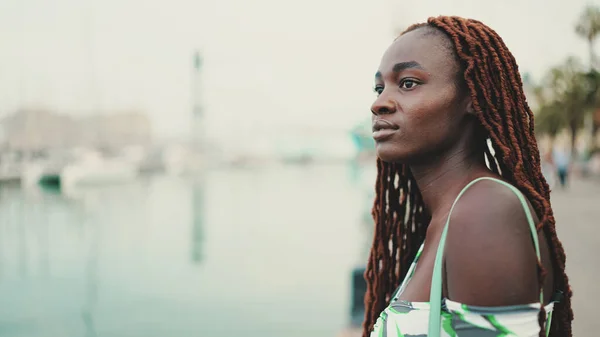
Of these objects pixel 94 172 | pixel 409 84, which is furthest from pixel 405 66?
pixel 94 172

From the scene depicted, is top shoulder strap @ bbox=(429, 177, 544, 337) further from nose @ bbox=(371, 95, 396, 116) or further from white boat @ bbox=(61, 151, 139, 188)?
white boat @ bbox=(61, 151, 139, 188)

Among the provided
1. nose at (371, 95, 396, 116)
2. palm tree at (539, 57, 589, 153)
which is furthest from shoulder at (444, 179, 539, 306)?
palm tree at (539, 57, 589, 153)

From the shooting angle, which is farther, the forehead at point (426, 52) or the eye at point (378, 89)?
the eye at point (378, 89)

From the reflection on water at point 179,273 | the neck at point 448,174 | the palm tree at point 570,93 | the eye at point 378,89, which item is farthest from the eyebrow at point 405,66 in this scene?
the palm tree at point 570,93

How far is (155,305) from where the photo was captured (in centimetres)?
1047

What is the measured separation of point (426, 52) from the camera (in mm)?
1547

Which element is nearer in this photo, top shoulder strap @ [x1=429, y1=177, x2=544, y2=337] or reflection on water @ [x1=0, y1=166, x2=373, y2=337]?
top shoulder strap @ [x1=429, y1=177, x2=544, y2=337]

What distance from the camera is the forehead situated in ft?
5.04

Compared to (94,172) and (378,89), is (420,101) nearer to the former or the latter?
(378,89)

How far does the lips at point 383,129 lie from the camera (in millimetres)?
1587

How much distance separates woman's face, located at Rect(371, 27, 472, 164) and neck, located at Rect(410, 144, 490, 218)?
0.04m

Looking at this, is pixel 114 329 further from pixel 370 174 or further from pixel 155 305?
pixel 370 174

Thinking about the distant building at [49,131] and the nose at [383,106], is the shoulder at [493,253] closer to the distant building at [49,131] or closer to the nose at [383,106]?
the nose at [383,106]

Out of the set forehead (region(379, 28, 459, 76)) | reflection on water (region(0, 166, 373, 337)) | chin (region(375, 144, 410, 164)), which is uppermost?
forehead (region(379, 28, 459, 76))
